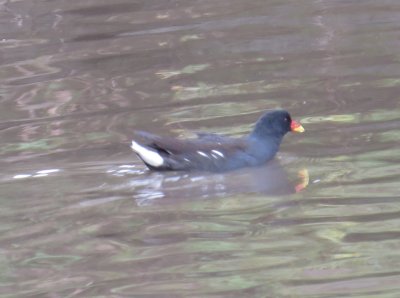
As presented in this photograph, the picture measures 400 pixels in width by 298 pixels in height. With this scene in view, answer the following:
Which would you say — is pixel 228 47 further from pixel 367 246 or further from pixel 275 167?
pixel 367 246

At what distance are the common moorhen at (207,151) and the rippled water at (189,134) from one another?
0.11 m

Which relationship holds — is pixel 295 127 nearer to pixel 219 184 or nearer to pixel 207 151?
pixel 207 151

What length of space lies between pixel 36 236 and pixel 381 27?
281 inches

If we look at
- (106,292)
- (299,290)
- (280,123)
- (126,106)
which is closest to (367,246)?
(299,290)

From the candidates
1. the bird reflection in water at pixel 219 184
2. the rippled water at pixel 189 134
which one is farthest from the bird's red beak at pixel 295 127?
the bird reflection in water at pixel 219 184

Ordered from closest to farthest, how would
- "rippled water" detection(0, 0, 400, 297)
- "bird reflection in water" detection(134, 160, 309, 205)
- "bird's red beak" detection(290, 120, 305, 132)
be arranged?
"rippled water" detection(0, 0, 400, 297) < "bird reflection in water" detection(134, 160, 309, 205) < "bird's red beak" detection(290, 120, 305, 132)

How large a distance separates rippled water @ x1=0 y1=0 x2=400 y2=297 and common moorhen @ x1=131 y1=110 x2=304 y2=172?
0.11 metres

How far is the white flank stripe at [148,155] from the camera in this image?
10.0m

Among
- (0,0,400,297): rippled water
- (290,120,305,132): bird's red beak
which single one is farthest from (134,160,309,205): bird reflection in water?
(290,120,305,132): bird's red beak

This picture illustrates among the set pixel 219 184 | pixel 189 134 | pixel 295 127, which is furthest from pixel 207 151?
pixel 189 134

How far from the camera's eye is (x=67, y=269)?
7781 millimetres

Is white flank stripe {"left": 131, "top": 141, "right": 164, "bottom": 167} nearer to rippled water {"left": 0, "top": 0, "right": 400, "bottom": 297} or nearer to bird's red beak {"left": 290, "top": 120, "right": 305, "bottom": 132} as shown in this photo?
rippled water {"left": 0, "top": 0, "right": 400, "bottom": 297}

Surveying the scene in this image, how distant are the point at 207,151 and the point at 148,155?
482 mm

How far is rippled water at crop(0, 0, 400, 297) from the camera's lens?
7559 millimetres
